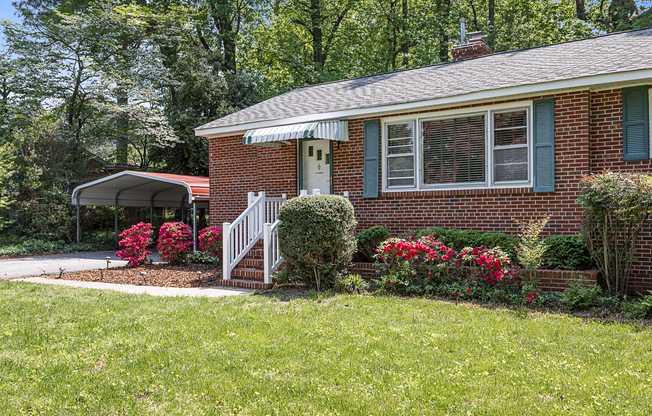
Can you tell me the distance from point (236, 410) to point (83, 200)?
52.2 feet

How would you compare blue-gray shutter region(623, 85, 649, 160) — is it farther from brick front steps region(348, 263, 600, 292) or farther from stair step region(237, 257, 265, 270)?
stair step region(237, 257, 265, 270)

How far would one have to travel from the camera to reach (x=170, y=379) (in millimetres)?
3848

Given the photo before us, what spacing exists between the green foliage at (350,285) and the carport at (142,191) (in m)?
7.80

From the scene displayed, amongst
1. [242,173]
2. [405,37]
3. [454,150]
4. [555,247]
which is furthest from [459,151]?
[405,37]

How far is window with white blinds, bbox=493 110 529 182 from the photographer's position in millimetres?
8320

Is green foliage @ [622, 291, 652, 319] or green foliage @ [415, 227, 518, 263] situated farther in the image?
green foliage @ [415, 227, 518, 263]

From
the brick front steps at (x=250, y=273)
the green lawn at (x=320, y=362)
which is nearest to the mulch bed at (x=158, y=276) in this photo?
the brick front steps at (x=250, y=273)

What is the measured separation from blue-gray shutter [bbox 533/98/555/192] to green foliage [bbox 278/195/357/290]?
133 inches

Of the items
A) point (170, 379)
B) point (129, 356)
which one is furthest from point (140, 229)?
point (170, 379)

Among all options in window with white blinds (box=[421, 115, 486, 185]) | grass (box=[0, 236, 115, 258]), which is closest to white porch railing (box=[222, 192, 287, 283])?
window with white blinds (box=[421, 115, 486, 185])

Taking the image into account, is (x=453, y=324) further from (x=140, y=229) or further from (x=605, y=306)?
(x=140, y=229)

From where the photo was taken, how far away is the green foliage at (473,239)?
735 cm

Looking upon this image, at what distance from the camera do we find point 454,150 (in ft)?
29.5

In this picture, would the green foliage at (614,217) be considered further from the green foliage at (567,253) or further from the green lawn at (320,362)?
the green lawn at (320,362)
